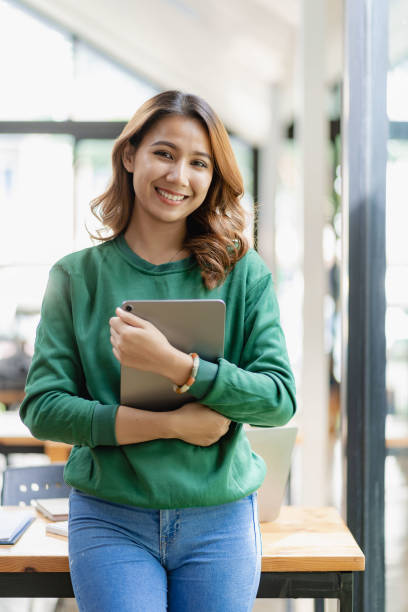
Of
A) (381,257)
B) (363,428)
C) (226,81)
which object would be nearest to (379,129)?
(381,257)

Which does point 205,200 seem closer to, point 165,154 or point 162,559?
point 165,154

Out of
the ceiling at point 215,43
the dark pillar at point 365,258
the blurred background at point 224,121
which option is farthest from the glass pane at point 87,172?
the dark pillar at point 365,258

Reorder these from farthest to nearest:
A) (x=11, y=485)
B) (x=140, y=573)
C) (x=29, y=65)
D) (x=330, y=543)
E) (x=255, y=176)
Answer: (x=255, y=176) → (x=29, y=65) → (x=11, y=485) → (x=330, y=543) → (x=140, y=573)

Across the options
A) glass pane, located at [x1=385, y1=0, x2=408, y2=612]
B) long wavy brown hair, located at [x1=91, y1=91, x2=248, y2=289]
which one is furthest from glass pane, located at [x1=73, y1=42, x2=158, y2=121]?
long wavy brown hair, located at [x1=91, y1=91, x2=248, y2=289]

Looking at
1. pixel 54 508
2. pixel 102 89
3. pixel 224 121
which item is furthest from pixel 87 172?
pixel 54 508

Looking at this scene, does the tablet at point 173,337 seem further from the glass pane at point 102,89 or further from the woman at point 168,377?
the glass pane at point 102,89

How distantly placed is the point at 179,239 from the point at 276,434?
1.66 feet

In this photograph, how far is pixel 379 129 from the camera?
201 centimetres

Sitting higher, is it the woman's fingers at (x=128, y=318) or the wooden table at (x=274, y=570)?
the woman's fingers at (x=128, y=318)

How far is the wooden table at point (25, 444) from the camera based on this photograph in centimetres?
305

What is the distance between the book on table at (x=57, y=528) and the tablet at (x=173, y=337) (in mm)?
481

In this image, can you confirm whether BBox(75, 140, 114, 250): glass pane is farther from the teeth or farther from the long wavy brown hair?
the teeth

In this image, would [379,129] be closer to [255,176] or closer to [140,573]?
[140,573]

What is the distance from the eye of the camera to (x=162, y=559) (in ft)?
4.02
